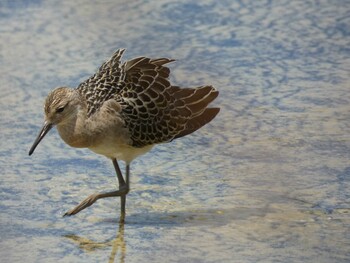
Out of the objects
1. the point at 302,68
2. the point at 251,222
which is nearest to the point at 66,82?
the point at 302,68

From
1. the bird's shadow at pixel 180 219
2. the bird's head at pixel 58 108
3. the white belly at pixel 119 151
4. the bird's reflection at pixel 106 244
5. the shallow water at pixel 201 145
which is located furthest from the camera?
the white belly at pixel 119 151

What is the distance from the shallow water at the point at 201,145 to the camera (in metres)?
7.98

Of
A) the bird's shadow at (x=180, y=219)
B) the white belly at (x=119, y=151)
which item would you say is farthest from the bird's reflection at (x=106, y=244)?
the white belly at (x=119, y=151)

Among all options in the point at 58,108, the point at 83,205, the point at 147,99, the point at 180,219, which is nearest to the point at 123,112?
the point at 147,99

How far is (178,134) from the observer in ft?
29.3

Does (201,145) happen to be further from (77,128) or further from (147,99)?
(77,128)

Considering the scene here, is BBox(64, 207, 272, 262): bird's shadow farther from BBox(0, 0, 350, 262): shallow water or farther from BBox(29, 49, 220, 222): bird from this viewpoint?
BBox(29, 49, 220, 222): bird

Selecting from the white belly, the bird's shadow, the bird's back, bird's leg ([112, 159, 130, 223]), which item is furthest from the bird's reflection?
the bird's back

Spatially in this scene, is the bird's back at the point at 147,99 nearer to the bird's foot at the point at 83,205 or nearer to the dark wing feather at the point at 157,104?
the dark wing feather at the point at 157,104

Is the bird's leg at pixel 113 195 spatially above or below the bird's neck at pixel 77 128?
below

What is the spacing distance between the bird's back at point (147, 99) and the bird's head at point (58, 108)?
0.17 meters

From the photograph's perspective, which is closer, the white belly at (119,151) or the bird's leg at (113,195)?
the bird's leg at (113,195)

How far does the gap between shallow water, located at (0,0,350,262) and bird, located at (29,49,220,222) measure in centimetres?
38

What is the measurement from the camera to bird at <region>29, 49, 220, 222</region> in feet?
27.3
